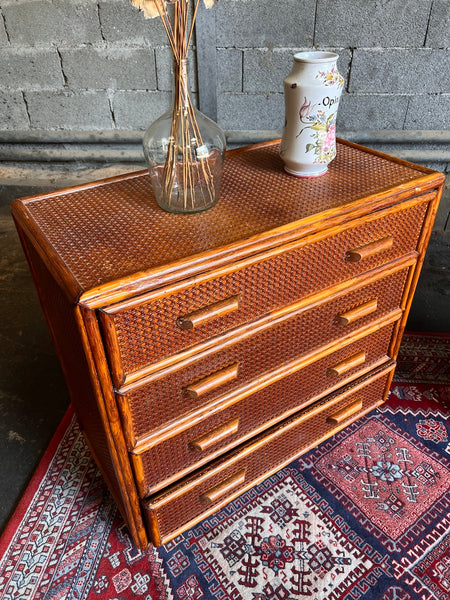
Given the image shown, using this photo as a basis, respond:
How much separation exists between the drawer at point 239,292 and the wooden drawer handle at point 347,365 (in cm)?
28

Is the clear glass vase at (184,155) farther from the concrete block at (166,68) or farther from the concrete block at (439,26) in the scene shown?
the concrete block at (439,26)

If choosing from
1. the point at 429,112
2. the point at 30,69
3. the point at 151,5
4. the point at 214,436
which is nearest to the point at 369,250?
the point at 214,436

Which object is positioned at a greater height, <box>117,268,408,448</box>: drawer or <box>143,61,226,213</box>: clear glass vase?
<box>143,61,226,213</box>: clear glass vase

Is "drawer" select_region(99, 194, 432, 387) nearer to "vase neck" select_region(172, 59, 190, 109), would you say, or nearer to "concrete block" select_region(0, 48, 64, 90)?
"vase neck" select_region(172, 59, 190, 109)

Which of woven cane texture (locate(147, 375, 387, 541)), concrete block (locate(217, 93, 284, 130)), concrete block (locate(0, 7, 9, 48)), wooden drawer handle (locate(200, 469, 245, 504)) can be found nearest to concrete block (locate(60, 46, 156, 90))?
concrete block (locate(0, 7, 9, 48))

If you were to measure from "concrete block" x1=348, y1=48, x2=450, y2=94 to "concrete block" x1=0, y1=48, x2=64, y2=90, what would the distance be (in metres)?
1.59

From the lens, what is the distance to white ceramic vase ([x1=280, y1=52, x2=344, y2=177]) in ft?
3.34

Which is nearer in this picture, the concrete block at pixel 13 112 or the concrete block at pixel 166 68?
the concrete block at pixel 166 68

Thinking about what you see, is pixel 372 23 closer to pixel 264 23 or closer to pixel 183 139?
pixel 264 23

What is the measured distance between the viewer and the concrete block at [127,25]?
7.42 feet

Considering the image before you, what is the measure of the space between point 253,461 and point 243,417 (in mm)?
176

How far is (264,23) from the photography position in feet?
7.34

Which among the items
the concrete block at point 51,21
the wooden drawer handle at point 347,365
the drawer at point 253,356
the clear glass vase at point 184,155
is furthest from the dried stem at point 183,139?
the concrete block at point 51,21

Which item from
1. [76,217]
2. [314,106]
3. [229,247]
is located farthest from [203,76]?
[229,247]
